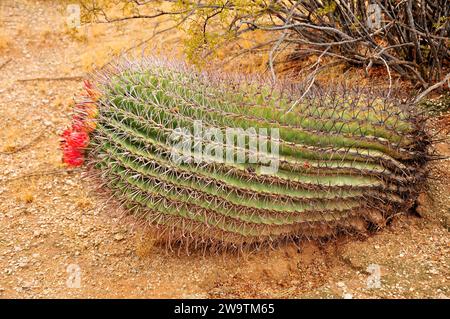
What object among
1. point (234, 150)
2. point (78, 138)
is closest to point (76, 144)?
point (78, 138)

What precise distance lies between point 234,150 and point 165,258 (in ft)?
3.19

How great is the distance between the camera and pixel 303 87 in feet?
10.7

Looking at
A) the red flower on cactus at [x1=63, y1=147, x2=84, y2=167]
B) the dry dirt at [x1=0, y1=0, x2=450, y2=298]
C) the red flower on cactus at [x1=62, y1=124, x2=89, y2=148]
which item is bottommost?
the dry dirt at [x1=0, y1=0, x2=450, y2=298]

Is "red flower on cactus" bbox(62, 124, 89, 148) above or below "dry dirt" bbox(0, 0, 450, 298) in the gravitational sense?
above

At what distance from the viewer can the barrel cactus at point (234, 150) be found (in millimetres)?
2877

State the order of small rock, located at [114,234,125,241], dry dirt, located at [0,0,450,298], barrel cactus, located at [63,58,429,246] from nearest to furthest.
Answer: barrel cactus, located at [63,58,429,246] → dry dirt, located at [0,0,450,298] → small rock, located at [114,234,125,241]

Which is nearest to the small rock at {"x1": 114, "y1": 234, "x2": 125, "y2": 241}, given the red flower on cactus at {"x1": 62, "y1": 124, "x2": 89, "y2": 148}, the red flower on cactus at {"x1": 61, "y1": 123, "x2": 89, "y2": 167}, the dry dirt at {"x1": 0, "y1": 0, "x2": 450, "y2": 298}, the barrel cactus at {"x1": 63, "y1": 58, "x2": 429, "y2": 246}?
the dry dirt at {"x1": 0, "y1": 0, "x2": 450, "y2": 298}

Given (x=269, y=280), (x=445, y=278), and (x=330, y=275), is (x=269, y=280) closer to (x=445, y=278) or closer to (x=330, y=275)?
(x=330, y=275)

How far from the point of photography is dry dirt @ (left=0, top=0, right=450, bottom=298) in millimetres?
3053

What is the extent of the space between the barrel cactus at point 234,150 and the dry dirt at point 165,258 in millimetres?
211

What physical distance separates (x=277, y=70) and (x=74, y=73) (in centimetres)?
249

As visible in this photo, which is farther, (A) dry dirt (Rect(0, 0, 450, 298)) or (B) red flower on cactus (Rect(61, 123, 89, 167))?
(A) dry dirt (Rect(0, 0, 450, 298))

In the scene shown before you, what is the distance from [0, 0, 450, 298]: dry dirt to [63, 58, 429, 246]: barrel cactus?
21cm

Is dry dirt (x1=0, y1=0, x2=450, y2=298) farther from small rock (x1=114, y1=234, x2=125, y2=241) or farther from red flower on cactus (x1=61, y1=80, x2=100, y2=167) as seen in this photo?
red flower on cactus (x1=61, y1=80, x2=100, y2=167)
